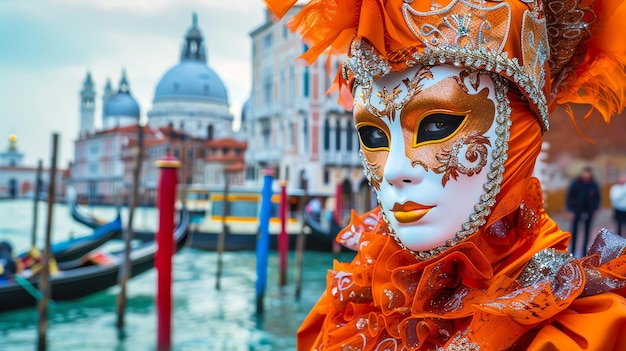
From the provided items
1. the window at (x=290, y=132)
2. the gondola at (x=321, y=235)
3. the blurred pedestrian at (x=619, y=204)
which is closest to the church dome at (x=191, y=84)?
the window at (x=290, y=132)

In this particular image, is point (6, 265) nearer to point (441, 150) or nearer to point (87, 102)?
point (441, 150)

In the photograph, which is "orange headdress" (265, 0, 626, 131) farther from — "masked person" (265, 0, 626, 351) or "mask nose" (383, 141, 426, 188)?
"mask nose" (383, 141, 426, 188)

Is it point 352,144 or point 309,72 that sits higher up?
point 309,72

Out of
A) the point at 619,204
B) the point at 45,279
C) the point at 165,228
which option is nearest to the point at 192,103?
the point at 45,279

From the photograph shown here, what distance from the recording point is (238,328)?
5559 millimetres

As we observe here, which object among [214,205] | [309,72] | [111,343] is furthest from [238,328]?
[309,72]

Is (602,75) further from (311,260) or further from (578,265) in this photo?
(311,260)

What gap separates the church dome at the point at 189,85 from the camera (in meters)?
36.7

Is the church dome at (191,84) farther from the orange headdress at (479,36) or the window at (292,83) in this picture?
the orange headdress at (479,36)

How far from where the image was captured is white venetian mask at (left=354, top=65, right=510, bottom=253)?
33.8 inches

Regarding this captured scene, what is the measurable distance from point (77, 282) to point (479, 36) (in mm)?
6340

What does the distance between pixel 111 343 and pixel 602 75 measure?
193 inches

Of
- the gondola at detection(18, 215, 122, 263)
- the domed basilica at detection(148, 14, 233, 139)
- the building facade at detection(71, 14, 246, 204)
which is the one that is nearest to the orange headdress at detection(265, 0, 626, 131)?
the gondola at detection(18, 215, 122, 263)

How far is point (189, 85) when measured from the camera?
121 feet
